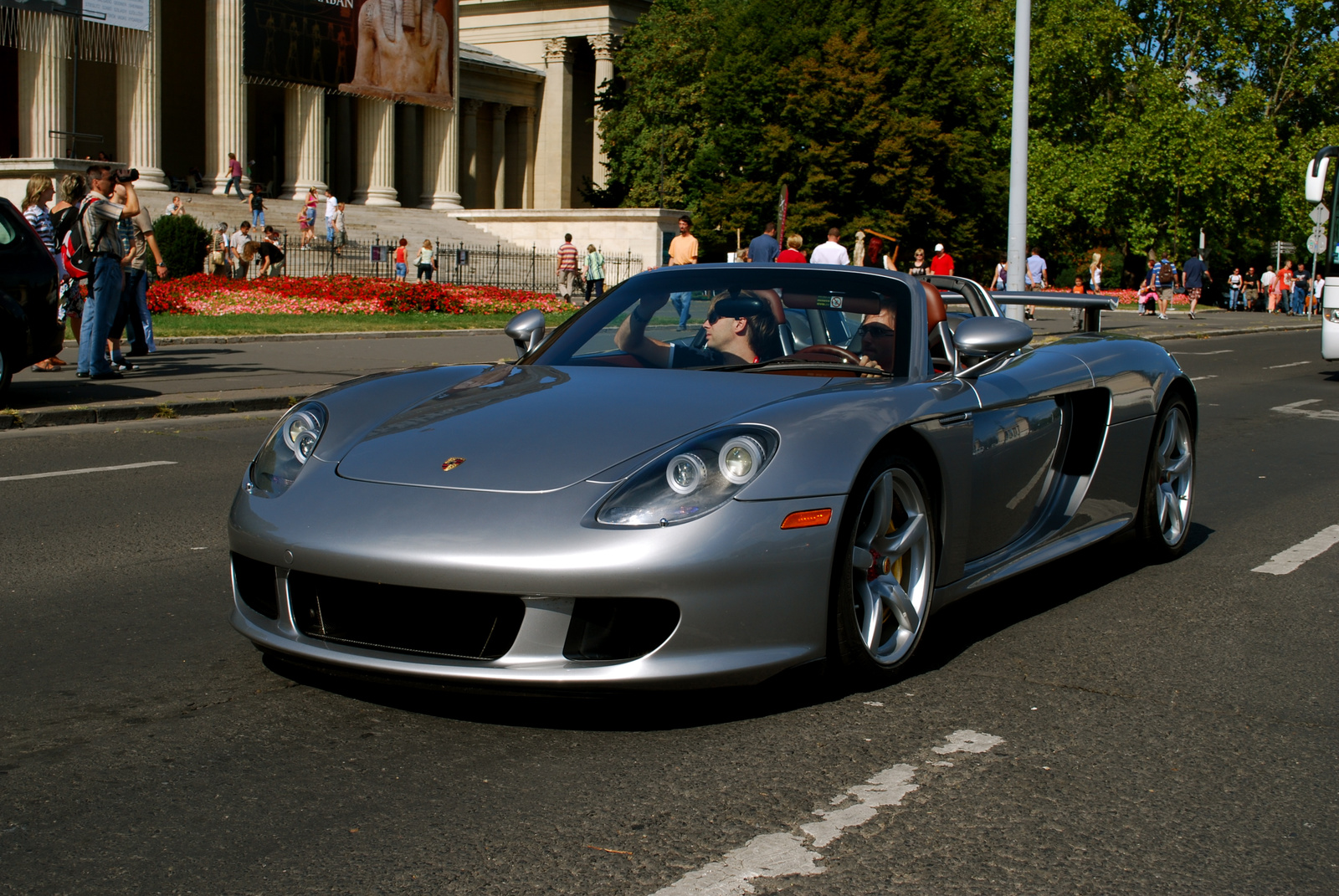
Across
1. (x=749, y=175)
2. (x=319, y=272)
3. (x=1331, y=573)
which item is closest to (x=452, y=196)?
(x=749, y=175)

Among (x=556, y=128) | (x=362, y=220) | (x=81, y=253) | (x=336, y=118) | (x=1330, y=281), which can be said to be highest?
(x=556, y=128)

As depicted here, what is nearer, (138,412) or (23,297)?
(23,297)

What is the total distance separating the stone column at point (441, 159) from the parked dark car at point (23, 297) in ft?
146

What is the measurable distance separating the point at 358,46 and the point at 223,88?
562cm

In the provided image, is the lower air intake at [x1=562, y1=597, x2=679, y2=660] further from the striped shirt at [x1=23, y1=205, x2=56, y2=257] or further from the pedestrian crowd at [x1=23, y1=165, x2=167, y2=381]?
the striped shirt at [x1=23, y1=205, x2=56, y2=257]

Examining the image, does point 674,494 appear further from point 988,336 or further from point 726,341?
point 988,336

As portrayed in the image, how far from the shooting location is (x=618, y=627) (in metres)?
3.51

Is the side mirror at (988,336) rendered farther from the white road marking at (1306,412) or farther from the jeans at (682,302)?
the white road marking at (1306,412)

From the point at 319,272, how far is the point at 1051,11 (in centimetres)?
3259

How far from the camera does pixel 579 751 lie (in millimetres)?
3521

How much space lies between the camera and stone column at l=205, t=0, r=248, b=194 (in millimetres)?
44281

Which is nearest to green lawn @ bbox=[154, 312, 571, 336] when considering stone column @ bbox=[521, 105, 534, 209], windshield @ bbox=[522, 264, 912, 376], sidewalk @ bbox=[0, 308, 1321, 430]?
sidewalk @ bbox=[0, 308, 1321, 430]

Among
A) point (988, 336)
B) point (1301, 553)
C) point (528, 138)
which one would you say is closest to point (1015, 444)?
point (988, 336)

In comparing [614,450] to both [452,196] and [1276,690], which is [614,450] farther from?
[452,196]
